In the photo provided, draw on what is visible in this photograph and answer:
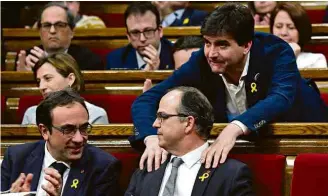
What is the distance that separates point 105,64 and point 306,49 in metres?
0.58

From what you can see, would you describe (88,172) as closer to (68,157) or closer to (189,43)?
(68,157)

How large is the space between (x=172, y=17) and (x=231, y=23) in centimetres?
116

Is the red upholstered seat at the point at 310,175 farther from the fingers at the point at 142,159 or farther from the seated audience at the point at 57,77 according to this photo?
the seated audience at the point at 57,77

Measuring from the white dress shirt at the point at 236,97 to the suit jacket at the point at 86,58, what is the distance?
2.54 feet

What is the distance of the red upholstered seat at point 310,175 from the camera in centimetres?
123

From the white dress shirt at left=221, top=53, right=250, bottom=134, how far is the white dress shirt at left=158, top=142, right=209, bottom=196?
0.43 feet

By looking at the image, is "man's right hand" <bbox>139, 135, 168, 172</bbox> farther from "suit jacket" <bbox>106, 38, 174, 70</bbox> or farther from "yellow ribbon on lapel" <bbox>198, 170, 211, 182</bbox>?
"suit jacket" <bbox>106, 38, 174, 70</bbox>

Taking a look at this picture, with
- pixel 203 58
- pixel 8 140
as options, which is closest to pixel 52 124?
pixel 8 140

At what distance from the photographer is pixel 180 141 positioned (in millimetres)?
1304

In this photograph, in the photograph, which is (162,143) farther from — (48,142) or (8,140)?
(8,140)

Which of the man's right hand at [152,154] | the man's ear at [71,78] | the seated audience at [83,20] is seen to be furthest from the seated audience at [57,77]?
the seated audience at [83,20]

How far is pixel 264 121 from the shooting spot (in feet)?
4.27

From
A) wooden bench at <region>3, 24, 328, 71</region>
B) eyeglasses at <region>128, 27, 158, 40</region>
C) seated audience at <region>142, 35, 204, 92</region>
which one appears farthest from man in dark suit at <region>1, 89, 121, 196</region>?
wooden bench at <region>3, 24, 328, 71</region>

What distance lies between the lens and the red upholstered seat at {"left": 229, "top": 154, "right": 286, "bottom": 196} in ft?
4.17
